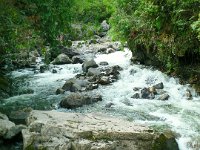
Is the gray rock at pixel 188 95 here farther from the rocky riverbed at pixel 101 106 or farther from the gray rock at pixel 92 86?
the gray rock at pixel 92 86

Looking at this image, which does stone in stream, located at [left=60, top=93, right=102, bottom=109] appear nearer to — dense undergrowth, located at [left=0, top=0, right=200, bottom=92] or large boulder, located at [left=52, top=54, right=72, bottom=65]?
dense undergrowth, located at [left=0, top=0, right=200, bottom=92]

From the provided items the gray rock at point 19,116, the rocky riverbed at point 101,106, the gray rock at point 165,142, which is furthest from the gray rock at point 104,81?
the gray rock at point 165,142

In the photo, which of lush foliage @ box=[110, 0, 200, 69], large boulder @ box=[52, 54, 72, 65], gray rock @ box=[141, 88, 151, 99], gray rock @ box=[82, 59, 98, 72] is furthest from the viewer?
large boulder @ box=[52, 54, 72, 65]

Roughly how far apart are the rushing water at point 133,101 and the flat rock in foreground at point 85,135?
1.03 m

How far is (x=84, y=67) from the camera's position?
14836mm

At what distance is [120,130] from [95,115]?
1.34m

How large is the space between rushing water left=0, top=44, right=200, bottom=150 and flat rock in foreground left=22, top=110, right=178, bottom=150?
103 centimetres

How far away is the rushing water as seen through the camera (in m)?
8.26

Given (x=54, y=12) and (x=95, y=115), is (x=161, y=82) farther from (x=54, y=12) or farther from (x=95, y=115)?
(x=54, y=12)

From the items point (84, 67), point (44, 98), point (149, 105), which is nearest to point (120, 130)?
point (149, 105)

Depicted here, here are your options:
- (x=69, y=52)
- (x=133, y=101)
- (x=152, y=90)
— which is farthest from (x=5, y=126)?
(x=69, y=52)

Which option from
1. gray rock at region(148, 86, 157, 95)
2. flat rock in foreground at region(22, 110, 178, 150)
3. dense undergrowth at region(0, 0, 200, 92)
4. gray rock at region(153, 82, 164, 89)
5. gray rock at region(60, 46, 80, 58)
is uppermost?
dense undergrowth at region(0, 0, 200, 92)

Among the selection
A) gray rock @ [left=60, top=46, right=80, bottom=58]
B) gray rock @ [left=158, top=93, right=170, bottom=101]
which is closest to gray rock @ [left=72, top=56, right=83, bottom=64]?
gray rock @ [left=60, top=46, right=80, bottom=58]

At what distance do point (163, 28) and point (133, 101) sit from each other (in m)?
2.72
